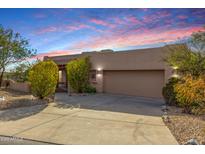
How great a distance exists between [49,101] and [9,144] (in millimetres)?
6004

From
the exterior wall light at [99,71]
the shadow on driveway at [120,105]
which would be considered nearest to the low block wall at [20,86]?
the shadow on driveway at [120,105]

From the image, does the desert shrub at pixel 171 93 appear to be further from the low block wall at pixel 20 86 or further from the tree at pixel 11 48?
the tree at pixel 11 48

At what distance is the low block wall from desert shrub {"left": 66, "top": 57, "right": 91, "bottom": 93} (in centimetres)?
336

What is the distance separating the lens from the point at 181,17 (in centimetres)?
1031

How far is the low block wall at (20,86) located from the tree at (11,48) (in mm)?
2005

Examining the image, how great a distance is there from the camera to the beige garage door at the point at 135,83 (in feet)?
45.1

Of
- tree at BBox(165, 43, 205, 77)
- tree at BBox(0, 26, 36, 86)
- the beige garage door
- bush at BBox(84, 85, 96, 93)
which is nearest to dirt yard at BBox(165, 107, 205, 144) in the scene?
tree at BBox(165, 43, 205, 77)

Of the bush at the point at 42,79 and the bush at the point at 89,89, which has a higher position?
the bush at the point at 42,79

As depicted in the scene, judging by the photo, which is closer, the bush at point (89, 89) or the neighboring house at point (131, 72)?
the neighboring house at point (131, 72)

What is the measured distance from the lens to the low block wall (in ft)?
48.4
